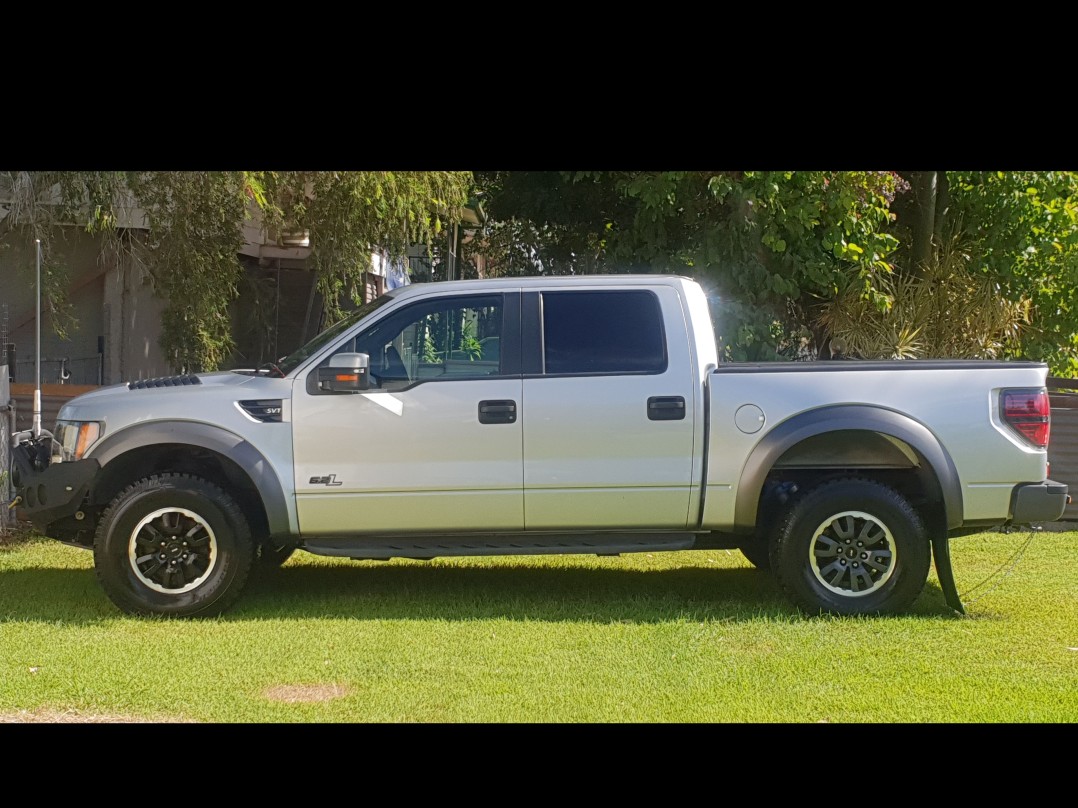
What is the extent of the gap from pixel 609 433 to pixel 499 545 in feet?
3.09

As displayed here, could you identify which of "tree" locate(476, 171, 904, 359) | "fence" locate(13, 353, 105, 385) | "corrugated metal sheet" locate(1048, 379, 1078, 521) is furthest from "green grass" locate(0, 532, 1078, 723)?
"fence" locate(13, 353, 105, 385)

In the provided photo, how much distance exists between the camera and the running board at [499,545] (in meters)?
6.70

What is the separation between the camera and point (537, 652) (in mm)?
5953

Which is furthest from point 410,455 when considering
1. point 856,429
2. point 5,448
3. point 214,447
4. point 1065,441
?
point 1065,441

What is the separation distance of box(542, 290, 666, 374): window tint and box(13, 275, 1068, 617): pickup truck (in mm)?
23

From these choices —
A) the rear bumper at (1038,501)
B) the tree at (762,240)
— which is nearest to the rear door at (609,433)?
the rear bumper at (1038,501)

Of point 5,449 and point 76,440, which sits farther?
point 5,449

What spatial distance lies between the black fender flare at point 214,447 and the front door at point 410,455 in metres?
0.14

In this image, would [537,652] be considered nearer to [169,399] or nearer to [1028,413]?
[169,399]

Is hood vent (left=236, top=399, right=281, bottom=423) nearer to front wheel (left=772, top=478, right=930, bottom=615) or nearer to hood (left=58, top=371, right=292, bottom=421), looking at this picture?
hood (left=58, top=371, right=292, bottom=421)

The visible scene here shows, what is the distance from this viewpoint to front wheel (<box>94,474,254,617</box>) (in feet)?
21.7

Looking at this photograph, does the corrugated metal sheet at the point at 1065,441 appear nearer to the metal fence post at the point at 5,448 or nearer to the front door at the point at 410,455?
the front door at the point at 410,455

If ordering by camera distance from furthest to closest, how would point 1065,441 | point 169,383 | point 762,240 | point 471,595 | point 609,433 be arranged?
point 762,240
point 1065,441
point 471,595
point 169,383
point 609,433
